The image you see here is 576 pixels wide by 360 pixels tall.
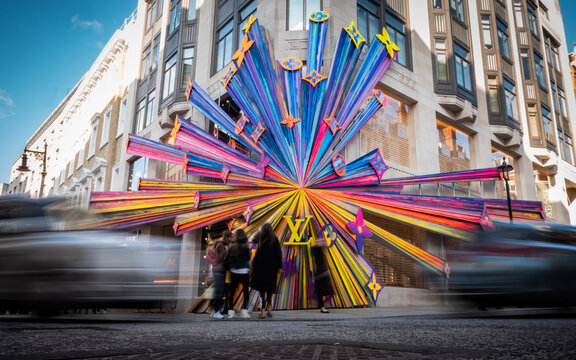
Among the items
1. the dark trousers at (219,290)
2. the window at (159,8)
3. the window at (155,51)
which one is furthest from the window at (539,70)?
the dark trousers at (219,290)

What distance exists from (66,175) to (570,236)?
37.4m

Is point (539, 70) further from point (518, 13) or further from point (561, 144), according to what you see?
point (561, 144)

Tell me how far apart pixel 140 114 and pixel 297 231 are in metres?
14.8

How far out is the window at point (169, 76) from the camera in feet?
69.7

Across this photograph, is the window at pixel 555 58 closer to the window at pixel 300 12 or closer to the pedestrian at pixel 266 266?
the window at pixel 300 12

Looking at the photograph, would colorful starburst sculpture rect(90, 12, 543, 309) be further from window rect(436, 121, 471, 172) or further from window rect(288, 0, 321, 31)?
window rect(436, 121, 471, 172)

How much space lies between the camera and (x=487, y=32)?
949 inches

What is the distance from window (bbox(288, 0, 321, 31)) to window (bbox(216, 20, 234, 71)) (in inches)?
121

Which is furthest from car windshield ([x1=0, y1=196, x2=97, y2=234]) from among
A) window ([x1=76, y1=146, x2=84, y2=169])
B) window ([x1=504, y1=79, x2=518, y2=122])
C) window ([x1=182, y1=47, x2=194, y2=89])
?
window ([x1=76, y1=146, x2=84, y2=169])

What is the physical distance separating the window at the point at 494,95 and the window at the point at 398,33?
6.47 metres

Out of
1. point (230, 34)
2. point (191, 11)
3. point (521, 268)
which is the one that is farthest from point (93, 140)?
point (521, 268)

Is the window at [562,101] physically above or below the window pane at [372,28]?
above

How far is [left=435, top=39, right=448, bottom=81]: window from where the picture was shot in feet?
65.5

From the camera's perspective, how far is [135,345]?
3.39 meters
